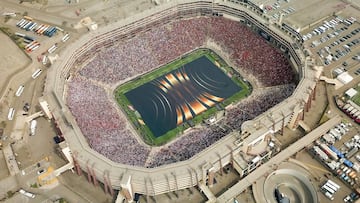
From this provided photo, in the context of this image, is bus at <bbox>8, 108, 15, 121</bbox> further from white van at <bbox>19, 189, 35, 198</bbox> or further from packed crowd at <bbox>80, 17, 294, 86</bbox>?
white van at <bbox>19, 189, 35, 198</bbox>

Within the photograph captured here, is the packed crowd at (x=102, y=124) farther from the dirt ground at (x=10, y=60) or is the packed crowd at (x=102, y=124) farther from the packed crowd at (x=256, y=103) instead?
the packed crowd at (x=256, y=103)

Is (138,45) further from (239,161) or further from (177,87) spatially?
(239,161)

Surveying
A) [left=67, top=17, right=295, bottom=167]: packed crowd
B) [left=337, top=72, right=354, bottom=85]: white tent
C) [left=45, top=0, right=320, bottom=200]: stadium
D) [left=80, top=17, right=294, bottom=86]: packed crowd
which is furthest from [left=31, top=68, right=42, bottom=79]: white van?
[left=337, top=72, right=354, bottom=85]: white tent

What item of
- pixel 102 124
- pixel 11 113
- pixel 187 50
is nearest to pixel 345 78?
pixel 187 50

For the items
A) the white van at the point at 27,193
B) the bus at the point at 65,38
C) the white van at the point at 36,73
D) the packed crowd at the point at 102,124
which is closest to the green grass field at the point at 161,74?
the packed crowd at the point at 102,124

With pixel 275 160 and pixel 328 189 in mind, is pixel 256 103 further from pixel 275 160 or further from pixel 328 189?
pixel 328 189

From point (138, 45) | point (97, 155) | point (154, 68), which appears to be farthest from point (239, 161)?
point (138, 45)

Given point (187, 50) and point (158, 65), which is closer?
point (158, 65)
